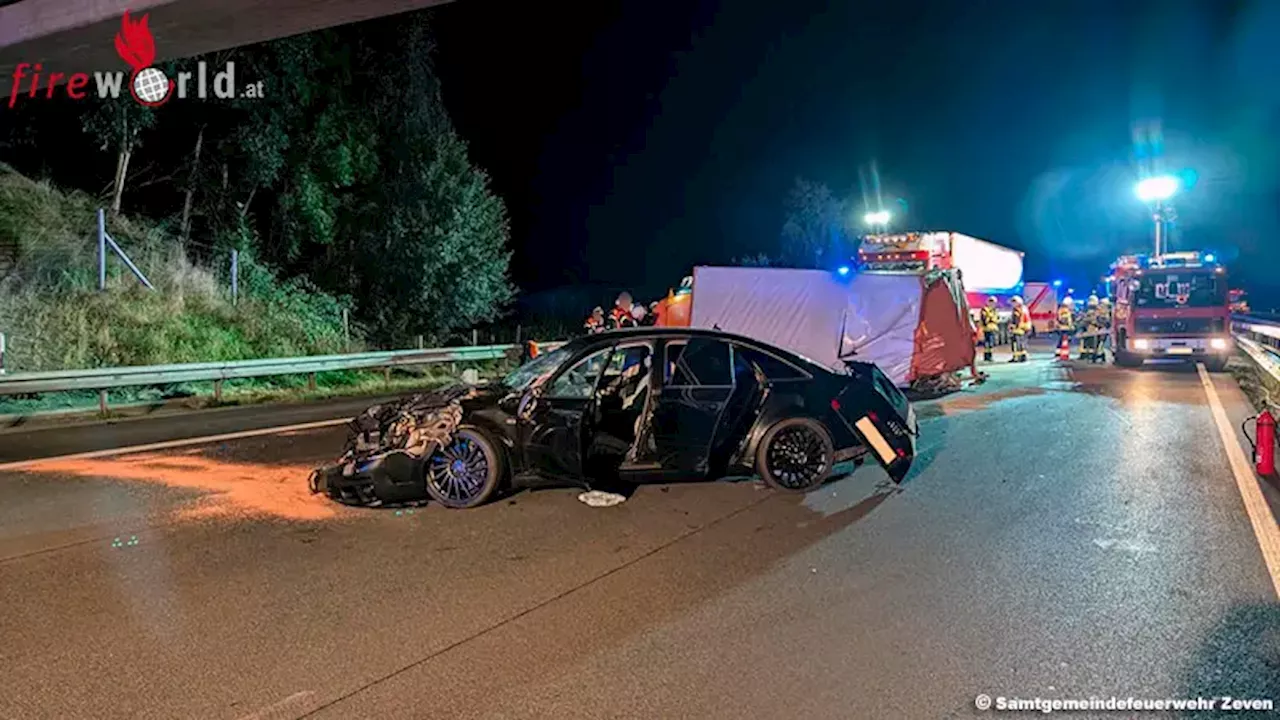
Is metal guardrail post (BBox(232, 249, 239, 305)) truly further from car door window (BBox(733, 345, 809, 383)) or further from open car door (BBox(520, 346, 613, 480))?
car door window (BBox(733, 345, 809, 383))

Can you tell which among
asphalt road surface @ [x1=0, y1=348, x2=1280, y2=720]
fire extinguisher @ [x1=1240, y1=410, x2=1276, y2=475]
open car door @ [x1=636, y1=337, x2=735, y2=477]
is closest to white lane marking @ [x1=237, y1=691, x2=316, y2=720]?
asphalt road surface @ [x1=0, y1=348, x2=1280, y2=720]

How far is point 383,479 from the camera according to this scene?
22.4 ft

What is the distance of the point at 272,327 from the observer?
18.8 metres

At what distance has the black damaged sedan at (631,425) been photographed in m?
6.95

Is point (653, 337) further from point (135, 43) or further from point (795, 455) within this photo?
point (135, 43)

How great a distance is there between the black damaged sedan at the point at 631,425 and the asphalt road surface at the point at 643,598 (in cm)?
27

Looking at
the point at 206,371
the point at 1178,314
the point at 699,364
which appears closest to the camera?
the point at 699,364

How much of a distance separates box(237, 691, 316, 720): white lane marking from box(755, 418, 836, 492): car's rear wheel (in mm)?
4514

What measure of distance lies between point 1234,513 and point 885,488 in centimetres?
253

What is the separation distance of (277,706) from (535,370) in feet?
13.6

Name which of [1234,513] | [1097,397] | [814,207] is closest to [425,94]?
[1097,397]

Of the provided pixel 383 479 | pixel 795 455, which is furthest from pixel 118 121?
pixel 795 455

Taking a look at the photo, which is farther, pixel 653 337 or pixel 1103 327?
pixel 1103 327

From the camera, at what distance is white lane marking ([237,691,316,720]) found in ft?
11.7
